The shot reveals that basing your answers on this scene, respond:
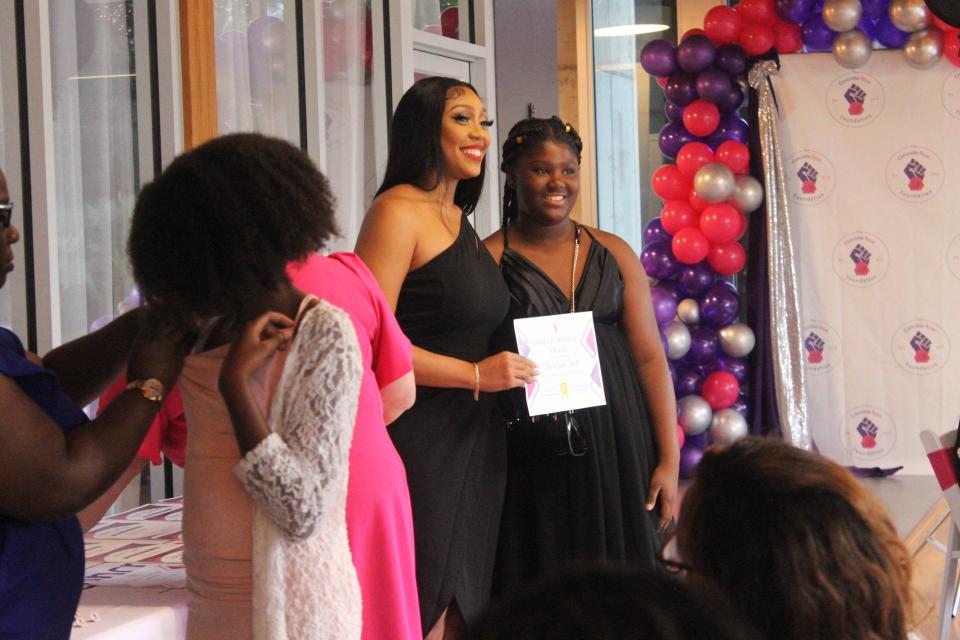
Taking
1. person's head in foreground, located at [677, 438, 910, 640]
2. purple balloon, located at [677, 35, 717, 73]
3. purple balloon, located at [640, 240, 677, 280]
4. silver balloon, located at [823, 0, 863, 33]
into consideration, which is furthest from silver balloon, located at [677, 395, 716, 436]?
person's head in foreground, located at [677, 438, 910, 640]

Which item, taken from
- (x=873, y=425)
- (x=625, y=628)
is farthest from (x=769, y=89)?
(x=625, y=628)

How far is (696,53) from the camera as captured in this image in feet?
20.2

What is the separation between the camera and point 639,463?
275 centimetres

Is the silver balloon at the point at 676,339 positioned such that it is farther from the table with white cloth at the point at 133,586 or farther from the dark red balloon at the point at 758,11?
the table with white cloth at the point at 133,586

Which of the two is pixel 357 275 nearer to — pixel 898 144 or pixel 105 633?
pixel 105 633

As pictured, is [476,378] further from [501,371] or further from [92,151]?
[92,151]

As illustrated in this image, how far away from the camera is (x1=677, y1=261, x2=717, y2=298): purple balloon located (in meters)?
6.27

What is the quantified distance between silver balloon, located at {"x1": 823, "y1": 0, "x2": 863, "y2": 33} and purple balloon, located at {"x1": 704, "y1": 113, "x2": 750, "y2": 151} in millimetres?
728

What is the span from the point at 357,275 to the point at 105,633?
0.73m

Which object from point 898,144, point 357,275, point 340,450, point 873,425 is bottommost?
point 873,425

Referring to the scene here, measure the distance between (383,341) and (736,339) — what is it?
4717mm

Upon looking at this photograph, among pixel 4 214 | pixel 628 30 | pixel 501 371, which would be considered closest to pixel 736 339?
pixel 628 30

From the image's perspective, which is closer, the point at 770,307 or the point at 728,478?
the point at 728,478

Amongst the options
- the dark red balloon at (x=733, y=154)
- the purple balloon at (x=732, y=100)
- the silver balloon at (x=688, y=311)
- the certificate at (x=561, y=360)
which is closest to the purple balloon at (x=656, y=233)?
the silver balloon at (x=688, y=311)
